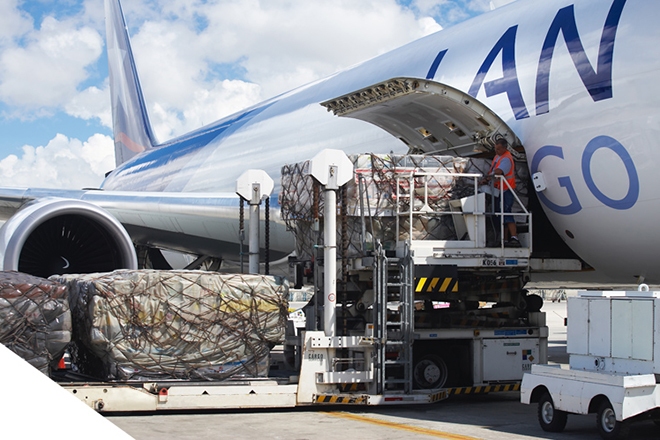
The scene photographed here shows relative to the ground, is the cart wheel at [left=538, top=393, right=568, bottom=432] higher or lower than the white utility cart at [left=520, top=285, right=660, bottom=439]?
lower

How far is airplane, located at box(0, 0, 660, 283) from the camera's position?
7.60 metres

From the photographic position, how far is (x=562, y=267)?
895 cm

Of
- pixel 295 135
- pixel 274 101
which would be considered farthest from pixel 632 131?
pixel 274 101

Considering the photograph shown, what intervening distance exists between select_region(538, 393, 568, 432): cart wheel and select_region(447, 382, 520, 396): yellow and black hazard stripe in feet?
4.55

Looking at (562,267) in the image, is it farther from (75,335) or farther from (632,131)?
(75,335)

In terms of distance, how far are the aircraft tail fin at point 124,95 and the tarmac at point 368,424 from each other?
63.5ft

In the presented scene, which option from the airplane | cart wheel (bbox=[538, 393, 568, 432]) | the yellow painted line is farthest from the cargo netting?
cart wheel (bbox=[538, 393, 568, 432])

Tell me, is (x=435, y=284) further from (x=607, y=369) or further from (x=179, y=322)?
(x=179, y=322)

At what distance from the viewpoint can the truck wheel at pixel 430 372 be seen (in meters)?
8.84

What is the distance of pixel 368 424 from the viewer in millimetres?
7363

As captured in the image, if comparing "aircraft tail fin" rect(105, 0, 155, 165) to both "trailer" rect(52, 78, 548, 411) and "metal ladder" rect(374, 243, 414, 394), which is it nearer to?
"trailer" rect(52, 78, 548, 411)

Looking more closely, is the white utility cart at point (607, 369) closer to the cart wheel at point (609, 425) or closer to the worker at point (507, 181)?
the cart wheel at point (609, 425)

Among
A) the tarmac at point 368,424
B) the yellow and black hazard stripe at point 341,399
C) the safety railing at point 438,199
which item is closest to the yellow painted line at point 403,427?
the tarmac at point 368,424

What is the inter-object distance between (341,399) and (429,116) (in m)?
3.53
